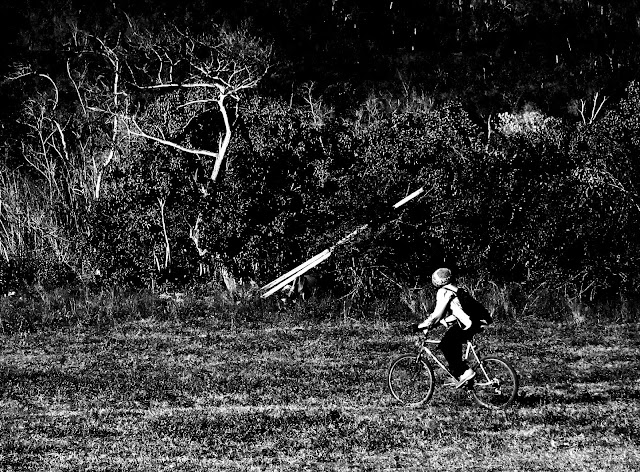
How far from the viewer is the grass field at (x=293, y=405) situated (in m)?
9.20

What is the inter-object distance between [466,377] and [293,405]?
7.35 ft

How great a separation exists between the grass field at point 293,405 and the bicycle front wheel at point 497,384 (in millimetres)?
169

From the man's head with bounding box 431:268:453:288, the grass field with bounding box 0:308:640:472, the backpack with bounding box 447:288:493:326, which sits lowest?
the grass field with bounding box 0:308:640:472

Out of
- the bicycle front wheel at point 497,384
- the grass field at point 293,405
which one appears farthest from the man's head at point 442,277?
the grass field at point 293,405

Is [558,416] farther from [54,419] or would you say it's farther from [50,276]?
[50,276]

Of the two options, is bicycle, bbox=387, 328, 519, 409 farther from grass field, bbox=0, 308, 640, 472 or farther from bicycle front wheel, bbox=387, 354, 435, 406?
grass field, bbox=0, 308, 640, 472

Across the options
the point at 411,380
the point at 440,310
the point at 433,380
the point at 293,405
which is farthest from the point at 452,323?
the point at 293,405

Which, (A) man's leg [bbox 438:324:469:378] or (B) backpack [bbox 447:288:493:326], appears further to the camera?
(A) man's leg [bbox 438:324:469:378]

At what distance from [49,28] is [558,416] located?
209 feet

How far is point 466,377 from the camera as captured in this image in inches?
420

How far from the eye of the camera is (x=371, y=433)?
9.98 metres

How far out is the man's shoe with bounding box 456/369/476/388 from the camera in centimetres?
1065

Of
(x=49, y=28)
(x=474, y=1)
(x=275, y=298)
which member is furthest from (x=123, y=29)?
(x=275, y=298)

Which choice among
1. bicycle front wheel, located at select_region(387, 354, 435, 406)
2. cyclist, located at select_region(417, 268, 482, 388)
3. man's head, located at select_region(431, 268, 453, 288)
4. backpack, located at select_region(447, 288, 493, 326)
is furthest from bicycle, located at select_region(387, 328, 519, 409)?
man's head, located at select_region(431, 268, 453, 288)
